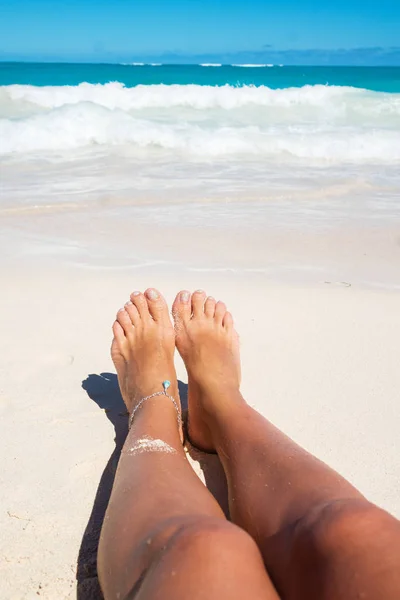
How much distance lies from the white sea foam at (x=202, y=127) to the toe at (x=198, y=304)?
18.6ft

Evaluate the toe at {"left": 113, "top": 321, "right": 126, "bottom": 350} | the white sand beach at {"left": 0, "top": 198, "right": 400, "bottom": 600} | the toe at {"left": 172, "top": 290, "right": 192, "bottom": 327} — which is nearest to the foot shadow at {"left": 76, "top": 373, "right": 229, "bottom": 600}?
the white sand beach at {"left": 0, "top": 198, "right": 400, "bottom": 600}

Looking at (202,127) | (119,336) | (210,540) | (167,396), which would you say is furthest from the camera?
(202,127)

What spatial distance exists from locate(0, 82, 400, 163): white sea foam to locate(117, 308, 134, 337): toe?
5756 mm

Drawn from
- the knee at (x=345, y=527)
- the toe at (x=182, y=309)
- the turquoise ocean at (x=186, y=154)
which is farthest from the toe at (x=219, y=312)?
the turquoise ocean at (x=186, y=154)

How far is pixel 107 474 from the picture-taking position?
1.66 meters

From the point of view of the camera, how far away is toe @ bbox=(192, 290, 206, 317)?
7.57ft

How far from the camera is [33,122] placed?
877 centimetres

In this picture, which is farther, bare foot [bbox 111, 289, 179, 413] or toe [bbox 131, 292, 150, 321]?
toe [bbox 131, 292, 150, 321]

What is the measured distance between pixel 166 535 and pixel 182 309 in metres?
1.28

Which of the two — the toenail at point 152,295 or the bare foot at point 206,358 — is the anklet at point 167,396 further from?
the toenail at point 152,295

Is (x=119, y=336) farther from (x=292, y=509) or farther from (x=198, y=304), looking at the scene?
(x=292, y=509)

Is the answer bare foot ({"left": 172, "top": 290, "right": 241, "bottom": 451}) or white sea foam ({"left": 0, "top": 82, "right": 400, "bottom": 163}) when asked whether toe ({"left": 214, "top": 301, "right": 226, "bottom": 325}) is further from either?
white sea foam ({"left": 0, "top": 82, "right": 400, "bottom": 163})

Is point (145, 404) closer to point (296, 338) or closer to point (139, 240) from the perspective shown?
point (296, 338)

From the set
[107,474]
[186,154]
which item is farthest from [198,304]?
[186,154]
